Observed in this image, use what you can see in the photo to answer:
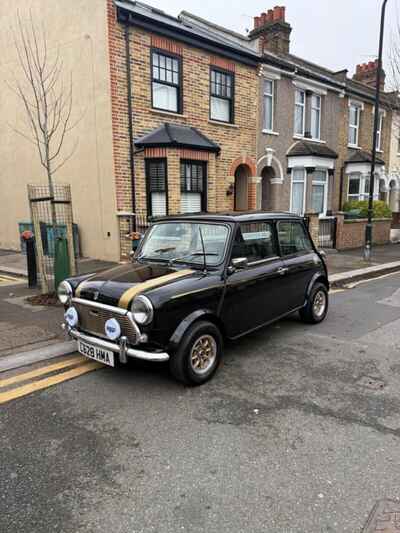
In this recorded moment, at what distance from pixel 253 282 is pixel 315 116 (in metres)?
14.4

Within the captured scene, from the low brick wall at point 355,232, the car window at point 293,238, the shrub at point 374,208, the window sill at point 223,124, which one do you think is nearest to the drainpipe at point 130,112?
the window sill at point 223,124

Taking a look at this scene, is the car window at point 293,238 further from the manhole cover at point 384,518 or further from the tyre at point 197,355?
the manhole cover at point 384,518

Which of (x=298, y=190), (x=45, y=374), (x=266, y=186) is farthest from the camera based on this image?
(x=298, y=190)

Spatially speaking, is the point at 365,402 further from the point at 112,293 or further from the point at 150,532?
the point at 112,293

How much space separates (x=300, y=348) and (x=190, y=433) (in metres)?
2.30

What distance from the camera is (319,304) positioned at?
5969 mm

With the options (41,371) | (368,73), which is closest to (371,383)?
(41,371)

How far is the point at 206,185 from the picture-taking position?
12086 millimetres

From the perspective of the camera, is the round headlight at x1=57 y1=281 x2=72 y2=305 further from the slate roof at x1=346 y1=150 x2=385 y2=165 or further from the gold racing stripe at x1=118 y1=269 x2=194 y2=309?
the slate roof at x1=346 y1=150 x2=385 y2=165

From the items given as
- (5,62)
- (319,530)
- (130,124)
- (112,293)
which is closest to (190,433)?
(319,530)

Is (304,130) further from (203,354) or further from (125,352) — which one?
(125,352)

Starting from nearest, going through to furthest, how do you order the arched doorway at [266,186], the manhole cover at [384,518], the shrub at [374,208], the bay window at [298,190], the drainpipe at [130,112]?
the manhole cover at [384,518], the drainpipe at [130,112], the arched doorway at [266,186], the bay window at [298,190], the shrub at [374,208]

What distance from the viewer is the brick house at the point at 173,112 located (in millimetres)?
10156

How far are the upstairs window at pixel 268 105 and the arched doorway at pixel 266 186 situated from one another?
A: 64.0 inches
